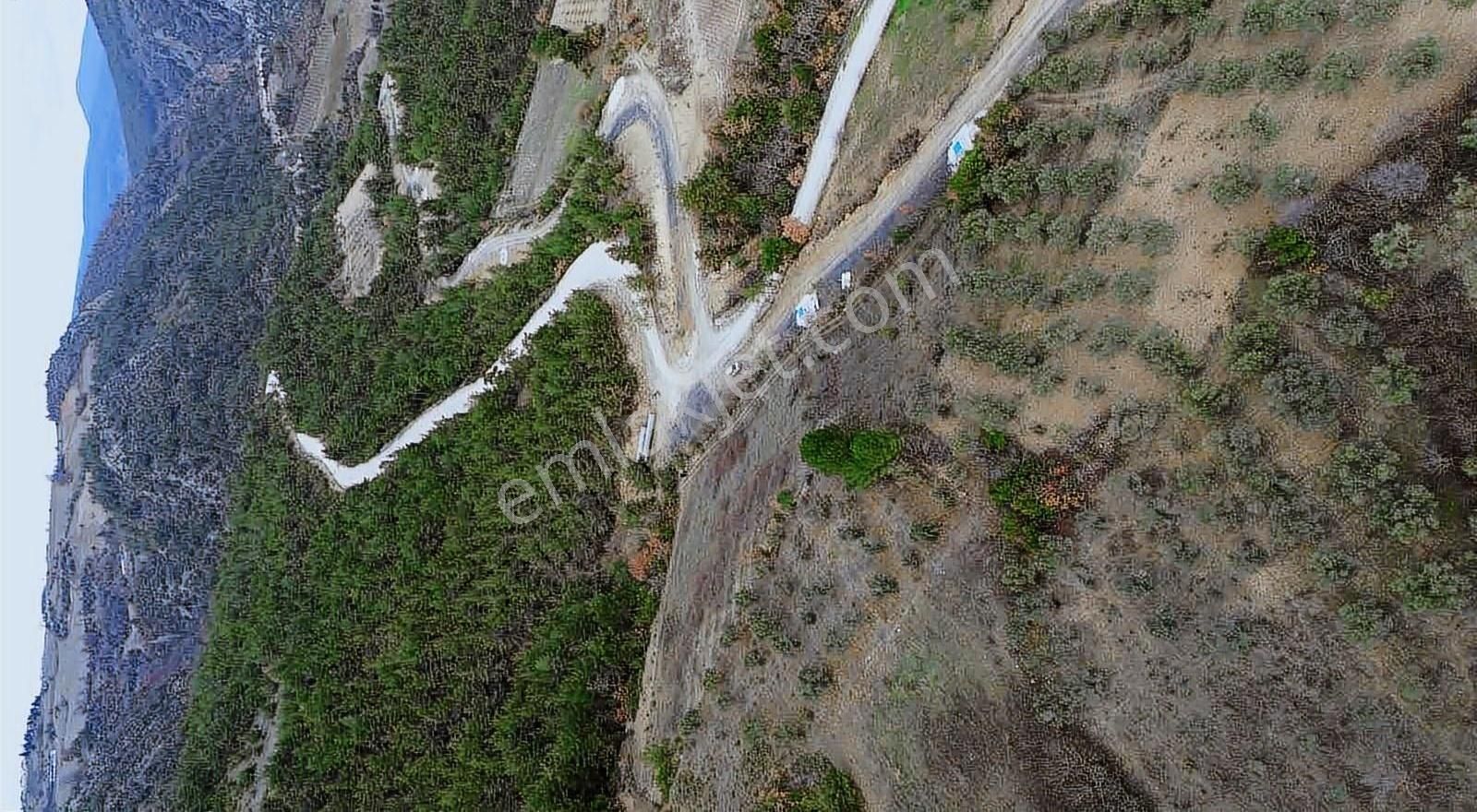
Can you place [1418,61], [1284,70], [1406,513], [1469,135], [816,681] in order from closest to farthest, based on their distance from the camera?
[1406,513] → [1469,135] → [1418,61] → [1284,70] → [816,681]

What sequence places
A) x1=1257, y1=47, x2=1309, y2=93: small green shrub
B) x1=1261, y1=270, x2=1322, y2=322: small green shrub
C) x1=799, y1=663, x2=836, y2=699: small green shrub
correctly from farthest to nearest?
x1=799, y1=663, x2=836, y2=699: small green shrub < x1=1257, y1=47, x2=1309, y2=93: small green shrub < x1=1261, y1=270, x2=1322, y2=322: small green shrub

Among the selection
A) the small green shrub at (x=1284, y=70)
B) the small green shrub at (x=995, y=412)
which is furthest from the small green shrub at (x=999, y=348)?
the small green shrub at (x=1284, y=70)

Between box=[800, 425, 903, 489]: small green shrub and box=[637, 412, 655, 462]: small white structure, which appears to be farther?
box=[637, 412, 655, 462]: small white structure

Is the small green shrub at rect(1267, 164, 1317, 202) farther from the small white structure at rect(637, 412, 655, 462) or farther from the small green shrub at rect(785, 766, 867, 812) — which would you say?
the small white structure at rect(637, 412, 655, 462)

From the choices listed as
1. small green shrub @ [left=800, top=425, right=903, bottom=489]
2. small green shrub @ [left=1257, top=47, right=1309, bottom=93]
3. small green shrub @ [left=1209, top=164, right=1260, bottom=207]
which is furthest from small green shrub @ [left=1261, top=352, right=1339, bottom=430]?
small green shrub @ [left=800, top=425, right=903, bottom=489]

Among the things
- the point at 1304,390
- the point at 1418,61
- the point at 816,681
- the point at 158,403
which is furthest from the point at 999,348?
the point at 158,403

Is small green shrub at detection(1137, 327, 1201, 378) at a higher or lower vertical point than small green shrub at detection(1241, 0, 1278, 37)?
lower

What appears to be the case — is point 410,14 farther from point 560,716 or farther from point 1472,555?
point 1472,555

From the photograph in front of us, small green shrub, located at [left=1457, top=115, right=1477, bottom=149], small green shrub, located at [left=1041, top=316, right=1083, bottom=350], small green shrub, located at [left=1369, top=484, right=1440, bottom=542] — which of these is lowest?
small green shrub, located at [left=1369, top=484, right=1440, bottom=542]

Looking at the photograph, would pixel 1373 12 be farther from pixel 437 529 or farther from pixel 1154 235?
pixel 437 529
